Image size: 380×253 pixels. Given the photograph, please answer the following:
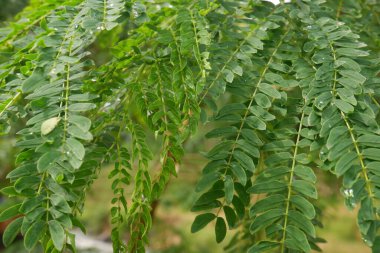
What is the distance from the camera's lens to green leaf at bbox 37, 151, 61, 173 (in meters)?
0.62

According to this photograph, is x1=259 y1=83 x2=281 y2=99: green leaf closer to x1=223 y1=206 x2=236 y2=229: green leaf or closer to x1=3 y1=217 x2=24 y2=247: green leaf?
x1=223 y1=206 x2=236 y2=229: green leaf

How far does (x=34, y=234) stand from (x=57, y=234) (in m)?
0.03

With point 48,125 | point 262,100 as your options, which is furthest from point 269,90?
point 48,125

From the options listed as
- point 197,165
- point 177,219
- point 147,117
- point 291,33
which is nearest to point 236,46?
point 291,33

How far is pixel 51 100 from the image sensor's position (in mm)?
714

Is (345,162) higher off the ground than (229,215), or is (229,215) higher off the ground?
(345,162)

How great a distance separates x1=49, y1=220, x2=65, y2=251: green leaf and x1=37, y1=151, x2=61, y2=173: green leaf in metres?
0.08

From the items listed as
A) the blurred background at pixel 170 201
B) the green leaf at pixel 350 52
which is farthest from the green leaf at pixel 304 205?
the blurred background at pixel 170 201

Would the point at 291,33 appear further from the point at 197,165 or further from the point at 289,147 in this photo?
the point at 197,165

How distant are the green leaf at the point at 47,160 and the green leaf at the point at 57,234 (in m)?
0.08

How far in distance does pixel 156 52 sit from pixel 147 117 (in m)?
0.15

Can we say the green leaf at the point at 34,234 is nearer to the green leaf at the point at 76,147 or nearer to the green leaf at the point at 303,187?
the green leaf at the point at 76,147

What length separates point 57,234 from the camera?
0.65m

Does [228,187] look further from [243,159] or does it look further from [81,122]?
[81,122]
